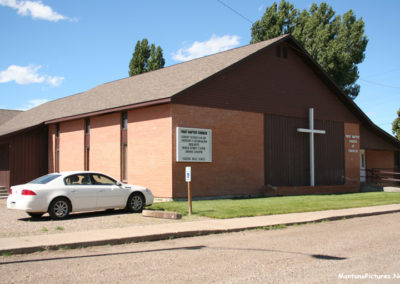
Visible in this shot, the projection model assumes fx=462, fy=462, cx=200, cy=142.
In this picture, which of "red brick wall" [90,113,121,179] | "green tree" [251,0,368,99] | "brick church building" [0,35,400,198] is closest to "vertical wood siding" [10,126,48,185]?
"brick church building" [0,35,400,198]

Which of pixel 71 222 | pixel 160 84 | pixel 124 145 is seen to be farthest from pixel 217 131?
pixel 71 222

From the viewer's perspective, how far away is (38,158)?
29234 millimetres

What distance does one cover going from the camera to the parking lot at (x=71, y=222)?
1202 cm

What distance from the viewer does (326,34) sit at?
156 ft

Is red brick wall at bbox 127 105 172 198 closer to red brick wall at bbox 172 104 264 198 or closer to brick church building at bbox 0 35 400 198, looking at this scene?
brick church building at bbox 0 35 400 198

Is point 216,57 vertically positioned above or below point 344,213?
above

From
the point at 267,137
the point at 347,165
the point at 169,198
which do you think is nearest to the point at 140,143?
the point at 169,198

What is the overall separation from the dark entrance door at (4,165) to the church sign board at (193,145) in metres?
12.6

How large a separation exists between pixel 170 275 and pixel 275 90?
63.1ft

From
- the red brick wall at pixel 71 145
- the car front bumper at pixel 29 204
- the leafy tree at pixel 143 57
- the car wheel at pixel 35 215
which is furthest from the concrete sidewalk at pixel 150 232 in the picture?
the leafy tree at pixel 143 57

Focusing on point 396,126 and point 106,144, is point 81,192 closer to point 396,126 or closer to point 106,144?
point 106,144

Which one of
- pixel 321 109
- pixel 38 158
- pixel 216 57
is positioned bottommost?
pixel 38 158

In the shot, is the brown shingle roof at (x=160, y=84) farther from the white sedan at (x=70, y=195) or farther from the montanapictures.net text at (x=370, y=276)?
the montanapictures.net text at (x=370, y=276)

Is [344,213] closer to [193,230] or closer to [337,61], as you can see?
[193,230]
